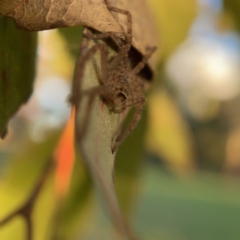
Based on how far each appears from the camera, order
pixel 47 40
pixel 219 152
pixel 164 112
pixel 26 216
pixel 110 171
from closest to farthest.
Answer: pixel 110 171 < pixel 26 216 < pixel 47 40 < pixel 164 112 < pixel 219 152

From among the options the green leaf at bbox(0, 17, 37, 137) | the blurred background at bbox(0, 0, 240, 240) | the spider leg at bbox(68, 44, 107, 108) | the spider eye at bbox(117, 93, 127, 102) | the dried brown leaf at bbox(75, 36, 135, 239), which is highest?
the spider leg at bbox(68, 44, 107, 108)

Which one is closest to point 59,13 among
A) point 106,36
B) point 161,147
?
point 106,36

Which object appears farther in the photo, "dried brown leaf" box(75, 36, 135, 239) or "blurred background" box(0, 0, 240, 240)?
"blurred background" box(0, 0, 240, 240)

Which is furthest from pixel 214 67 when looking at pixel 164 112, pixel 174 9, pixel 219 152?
pixel 174 9

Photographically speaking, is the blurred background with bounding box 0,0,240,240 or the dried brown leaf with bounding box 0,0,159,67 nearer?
the dried brown leaf with bounding box 0,0,159,67

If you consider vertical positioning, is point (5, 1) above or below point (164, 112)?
above

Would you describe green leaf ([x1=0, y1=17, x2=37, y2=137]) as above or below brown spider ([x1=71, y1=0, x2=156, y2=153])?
below

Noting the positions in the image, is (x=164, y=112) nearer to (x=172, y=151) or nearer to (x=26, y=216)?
(x=172, y=151)
